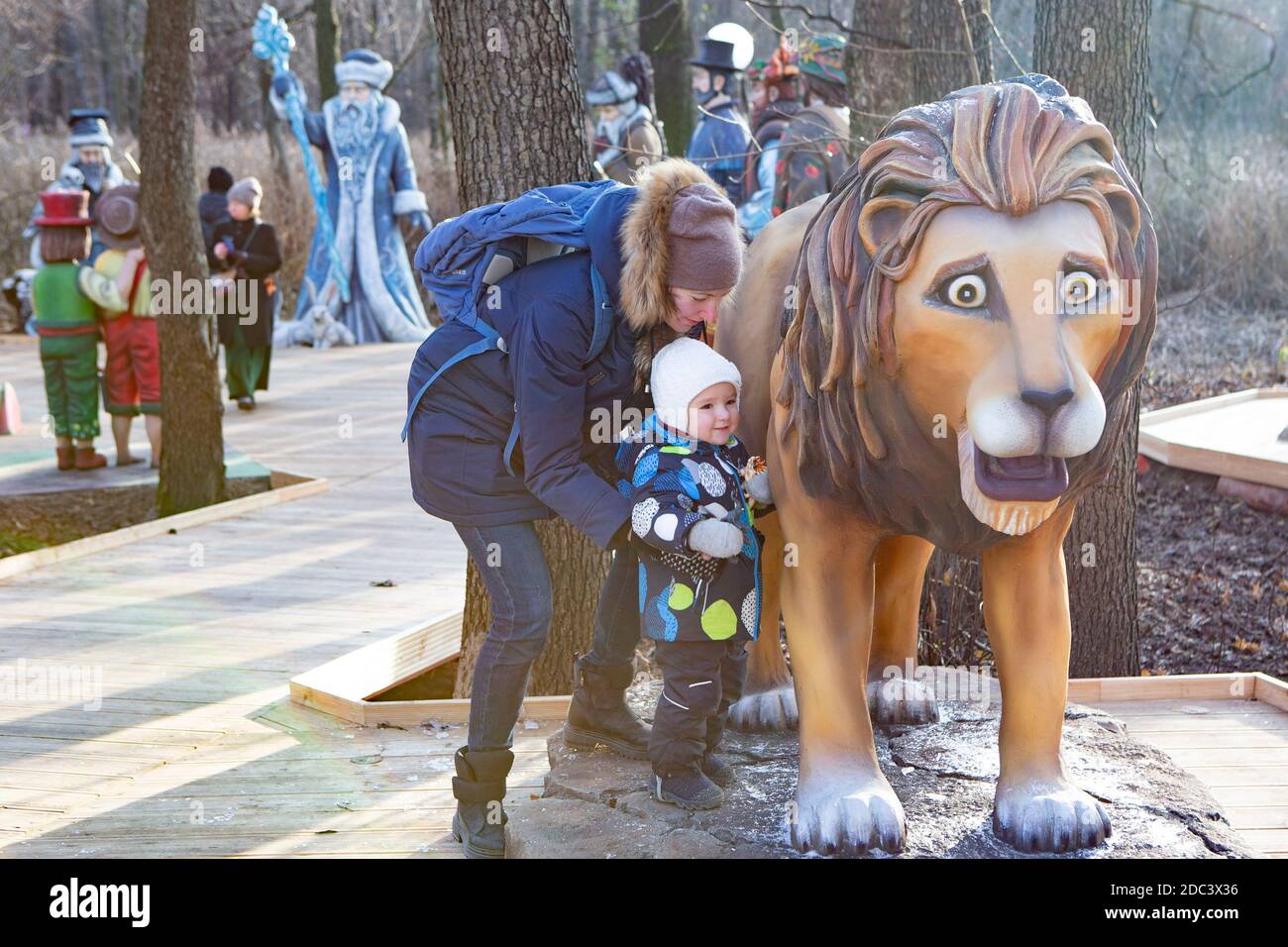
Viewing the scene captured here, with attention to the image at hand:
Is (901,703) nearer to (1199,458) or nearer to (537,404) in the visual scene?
(537,404)

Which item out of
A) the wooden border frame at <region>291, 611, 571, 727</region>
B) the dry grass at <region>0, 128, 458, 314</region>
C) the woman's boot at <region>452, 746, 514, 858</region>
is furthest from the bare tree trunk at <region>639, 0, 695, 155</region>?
the woman's boot at <region>452, 746, 514, 858</region>

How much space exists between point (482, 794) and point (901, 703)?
3.71 ft

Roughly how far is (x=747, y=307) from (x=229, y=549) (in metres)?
3.80

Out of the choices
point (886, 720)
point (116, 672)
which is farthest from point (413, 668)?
point (886, 720)

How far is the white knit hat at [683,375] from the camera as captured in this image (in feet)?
9.33

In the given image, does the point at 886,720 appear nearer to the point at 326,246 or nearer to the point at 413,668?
the point at 413,668

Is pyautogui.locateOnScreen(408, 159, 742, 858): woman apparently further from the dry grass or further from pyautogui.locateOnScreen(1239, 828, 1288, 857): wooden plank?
the dry grass

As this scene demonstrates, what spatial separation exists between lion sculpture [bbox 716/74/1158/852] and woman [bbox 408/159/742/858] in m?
0.27

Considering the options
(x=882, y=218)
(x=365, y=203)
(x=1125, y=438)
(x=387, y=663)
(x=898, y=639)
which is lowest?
(x=387, y=663)

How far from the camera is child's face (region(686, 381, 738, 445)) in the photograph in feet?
9.40

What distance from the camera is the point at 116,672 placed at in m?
4.60

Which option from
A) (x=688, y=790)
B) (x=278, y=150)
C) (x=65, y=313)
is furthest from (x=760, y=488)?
(x=278, y=150)

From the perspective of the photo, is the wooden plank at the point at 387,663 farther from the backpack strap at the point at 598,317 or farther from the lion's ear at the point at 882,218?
the lion's ear at the point at 882,218

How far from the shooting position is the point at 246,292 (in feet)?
33.4
